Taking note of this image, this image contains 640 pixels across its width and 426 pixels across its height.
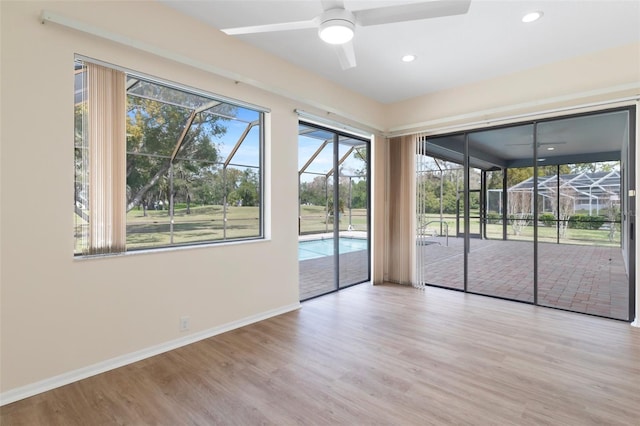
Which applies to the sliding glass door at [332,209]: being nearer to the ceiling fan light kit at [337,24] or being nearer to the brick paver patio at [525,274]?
the brick paver patio at [525,274]

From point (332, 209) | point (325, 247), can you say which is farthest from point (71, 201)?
point (325, 247)

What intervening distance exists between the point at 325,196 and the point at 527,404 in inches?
127

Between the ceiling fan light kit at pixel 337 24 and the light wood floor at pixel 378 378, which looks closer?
the light wood floor at pixel 378 378

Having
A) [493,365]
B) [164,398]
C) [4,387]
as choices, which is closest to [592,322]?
[493,365]

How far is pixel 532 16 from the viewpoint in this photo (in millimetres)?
2734

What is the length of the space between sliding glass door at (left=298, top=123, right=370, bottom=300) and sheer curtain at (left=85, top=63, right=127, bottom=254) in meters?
2.01

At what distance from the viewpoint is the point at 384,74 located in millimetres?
3973

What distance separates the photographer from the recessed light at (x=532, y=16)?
2692mm

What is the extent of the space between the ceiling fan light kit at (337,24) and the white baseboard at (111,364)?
8.85ft

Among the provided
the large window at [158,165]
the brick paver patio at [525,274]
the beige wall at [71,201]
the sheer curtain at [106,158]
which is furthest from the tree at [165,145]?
the brick paver patio at [525,274]

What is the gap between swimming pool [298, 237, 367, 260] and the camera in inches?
185

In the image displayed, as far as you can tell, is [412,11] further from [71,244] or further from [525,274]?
[525,274]

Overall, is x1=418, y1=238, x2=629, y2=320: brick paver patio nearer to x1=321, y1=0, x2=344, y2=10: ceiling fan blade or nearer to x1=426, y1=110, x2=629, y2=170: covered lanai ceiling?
x1=426, y1=110, x2=629, y2=170: covered lanai ceiling

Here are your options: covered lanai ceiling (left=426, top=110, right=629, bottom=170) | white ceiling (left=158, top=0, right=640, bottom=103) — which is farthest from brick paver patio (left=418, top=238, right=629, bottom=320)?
white ceiling (left=158, top=0, right=640, bottom=103)
